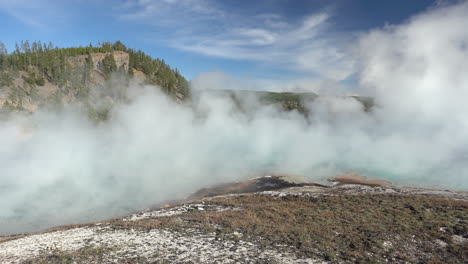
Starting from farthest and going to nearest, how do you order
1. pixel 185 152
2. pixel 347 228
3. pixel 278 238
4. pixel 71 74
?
pixel 71 74 < pixel 185 152 < pixel 347 228 < pixel 278 238

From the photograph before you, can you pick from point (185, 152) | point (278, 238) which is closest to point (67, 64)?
point (185, 152)

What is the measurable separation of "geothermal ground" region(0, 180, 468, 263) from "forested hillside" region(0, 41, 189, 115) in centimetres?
5660

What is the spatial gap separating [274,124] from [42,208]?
47.7 metres

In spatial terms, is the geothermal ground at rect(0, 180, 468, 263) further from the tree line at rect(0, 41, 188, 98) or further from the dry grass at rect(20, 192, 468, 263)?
the tree line at rect(0, 41, 188, 98)

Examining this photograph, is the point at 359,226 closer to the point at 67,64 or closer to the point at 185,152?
the point at 185,152

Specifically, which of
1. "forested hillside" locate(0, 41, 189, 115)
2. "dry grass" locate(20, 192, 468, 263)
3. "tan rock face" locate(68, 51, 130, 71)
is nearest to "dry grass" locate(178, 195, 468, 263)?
"dry grass" locate(20, 192, 468, 263)

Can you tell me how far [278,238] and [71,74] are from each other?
80851 mm

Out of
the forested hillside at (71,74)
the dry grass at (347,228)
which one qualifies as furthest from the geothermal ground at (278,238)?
the forested hillside at (71,74)

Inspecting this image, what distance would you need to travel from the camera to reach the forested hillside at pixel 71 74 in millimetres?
61688

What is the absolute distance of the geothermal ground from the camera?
952 centimetres

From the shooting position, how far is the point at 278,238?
36.6ft

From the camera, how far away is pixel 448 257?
9.38 m

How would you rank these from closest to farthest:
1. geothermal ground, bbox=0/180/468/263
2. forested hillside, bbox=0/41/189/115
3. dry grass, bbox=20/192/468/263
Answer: geothermal ground, bbox=0/180/468/263 < dry grass, bbox=20/192/468/263 < forested hillside, bbox=0/41/189/115

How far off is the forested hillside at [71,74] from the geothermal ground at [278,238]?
56598 millimetres
